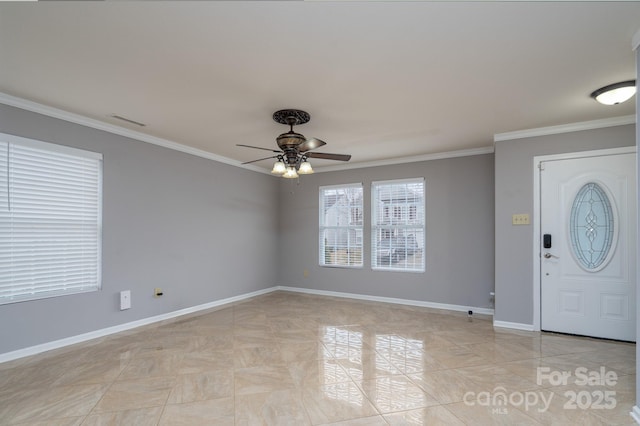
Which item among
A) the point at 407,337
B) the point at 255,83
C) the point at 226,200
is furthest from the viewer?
the point at 226,200

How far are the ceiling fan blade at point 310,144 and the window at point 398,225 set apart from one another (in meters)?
2.81

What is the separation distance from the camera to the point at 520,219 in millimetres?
4141

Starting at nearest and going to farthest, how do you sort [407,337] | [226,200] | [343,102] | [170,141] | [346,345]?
[343,102], [346,345], [407,337], [170,141], [226,200]

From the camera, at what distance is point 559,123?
3.82 m

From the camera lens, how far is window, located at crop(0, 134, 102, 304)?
10.1 ft

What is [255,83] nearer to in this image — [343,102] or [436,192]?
[343,102]

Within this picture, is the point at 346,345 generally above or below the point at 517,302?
below

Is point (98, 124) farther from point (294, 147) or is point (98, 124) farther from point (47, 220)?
point (294, 147)

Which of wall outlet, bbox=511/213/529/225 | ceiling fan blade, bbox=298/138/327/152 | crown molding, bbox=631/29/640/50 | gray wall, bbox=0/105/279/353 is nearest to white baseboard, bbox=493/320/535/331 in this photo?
wall outlet, bbox=511/213/529/225

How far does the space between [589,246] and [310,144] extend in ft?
11.6

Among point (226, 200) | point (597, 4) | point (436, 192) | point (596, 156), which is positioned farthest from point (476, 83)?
point (226, 200)

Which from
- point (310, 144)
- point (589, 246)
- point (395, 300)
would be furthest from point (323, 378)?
point (589, 246)

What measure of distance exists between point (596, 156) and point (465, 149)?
1640mm

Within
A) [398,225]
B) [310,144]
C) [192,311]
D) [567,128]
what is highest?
[567,128]
